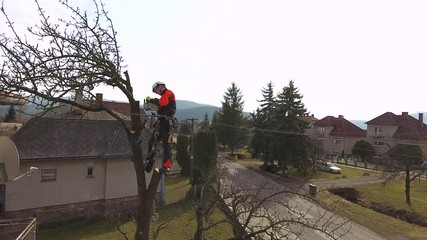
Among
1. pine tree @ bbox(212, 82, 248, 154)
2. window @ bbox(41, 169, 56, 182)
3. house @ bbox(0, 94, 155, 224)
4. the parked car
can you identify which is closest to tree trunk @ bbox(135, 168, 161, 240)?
house @ bbox(0, 94, 155, 224)

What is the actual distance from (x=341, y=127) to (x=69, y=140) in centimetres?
5535

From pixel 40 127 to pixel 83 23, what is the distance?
17.0 metres

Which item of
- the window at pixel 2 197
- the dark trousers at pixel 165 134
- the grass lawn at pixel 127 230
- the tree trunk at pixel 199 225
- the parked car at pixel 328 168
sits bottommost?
the grass lawn at pixel 127 230

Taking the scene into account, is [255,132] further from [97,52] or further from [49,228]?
[97,52]

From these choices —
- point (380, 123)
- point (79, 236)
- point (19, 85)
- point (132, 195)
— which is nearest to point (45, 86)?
point (19, 85)

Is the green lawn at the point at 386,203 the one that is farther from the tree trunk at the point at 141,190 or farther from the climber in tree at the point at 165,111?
the tree trunk at the point at 141,190

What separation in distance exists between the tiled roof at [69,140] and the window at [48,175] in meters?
0.84

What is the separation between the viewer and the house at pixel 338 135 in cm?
6519

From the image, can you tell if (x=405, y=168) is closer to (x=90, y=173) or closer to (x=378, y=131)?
(x=90, y=173)

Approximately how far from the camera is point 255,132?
4278 centimetres

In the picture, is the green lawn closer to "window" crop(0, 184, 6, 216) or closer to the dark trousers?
the dark trousers

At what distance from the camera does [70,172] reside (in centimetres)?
2095

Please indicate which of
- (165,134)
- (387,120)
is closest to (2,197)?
(165,134)

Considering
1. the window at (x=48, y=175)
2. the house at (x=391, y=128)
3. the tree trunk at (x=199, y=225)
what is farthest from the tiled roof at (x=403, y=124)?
the tree trunk at (x=199, y=225)
